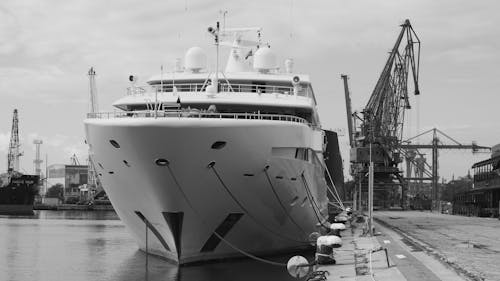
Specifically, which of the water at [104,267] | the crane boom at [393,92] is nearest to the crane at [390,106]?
the crane boom at [393,92]

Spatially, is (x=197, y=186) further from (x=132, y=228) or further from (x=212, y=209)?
(x=132, y=228)

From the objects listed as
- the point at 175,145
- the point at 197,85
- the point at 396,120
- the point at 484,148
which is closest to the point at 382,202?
the point at 396,120

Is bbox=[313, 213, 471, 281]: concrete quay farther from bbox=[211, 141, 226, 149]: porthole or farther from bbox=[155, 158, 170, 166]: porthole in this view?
bbox=[155, 158, 170, 166]: porthole

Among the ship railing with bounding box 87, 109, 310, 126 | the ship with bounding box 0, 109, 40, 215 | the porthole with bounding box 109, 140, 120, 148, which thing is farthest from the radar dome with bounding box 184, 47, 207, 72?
the ship with bounding box 0, 109, 40, 215

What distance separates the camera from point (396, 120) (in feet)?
295

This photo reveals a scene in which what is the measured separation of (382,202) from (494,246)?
2657 inches

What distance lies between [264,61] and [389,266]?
14480 millimetres

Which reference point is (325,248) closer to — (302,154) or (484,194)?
(302,154)

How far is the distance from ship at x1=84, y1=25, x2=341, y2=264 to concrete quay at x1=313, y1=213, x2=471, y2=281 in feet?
10.1

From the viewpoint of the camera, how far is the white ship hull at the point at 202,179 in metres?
20.5

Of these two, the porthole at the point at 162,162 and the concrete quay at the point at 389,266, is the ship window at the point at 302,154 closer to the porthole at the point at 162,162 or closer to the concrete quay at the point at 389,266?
the concrete quay at the point at 389,266

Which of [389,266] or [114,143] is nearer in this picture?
[389,266]

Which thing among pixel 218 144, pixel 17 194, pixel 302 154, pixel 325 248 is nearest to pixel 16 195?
pixel 17 194

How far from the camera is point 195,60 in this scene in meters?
28.7
